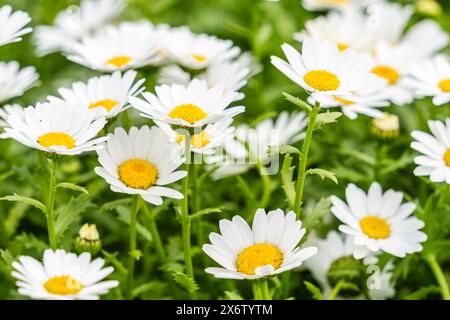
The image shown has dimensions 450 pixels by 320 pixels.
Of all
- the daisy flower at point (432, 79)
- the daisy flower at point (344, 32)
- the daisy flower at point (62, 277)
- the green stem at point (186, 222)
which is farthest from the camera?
the daisy flower at point (344, 32)

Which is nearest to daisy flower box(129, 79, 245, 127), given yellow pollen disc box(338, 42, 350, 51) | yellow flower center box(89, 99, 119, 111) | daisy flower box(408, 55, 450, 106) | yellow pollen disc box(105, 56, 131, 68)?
yellow flower center box(89, 99, 119, 111)

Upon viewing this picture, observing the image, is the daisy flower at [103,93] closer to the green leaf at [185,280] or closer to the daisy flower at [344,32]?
the green leaf at [185,280]

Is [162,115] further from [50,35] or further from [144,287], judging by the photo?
[50,35]

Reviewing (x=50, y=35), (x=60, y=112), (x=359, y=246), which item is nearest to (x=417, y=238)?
(x=359, y=246)

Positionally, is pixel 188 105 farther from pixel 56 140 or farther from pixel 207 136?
pixel 56 140

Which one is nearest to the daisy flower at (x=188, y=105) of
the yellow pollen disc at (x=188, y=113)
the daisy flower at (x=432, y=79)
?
the yellow pollen disc at (x=188, y=113)
